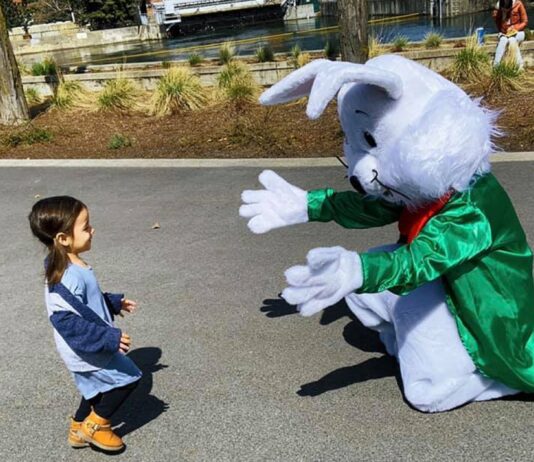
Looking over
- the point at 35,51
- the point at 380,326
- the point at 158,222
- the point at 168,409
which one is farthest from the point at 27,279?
the point at 35,51

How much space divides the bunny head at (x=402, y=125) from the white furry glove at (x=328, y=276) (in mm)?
393

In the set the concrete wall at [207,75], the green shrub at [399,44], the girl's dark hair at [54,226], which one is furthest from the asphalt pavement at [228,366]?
the green shrub at [399,44]

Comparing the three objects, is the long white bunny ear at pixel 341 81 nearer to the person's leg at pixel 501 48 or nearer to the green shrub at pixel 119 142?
the green shrub at pixel 119 142

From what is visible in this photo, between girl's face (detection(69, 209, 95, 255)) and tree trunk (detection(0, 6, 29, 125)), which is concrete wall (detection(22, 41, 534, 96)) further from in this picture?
girl's face (detection(69, 209, 95, 255))

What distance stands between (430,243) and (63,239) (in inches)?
58.7

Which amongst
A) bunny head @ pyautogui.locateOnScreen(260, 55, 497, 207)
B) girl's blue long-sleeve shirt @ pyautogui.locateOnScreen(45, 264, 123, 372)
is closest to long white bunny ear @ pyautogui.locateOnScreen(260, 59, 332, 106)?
bunny head @ pyautogui.locateOnScreen(260, 55, 497, 207)

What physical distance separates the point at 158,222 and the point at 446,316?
3.50m

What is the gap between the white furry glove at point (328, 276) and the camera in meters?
2.24

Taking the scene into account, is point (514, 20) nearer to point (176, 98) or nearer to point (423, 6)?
point (176, 98)

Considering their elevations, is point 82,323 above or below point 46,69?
below

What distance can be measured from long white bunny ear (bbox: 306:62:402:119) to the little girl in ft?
3.54

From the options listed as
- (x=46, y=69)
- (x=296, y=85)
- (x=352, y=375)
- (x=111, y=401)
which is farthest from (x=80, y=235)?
(x=46, y=69)

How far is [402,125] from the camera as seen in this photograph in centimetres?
235

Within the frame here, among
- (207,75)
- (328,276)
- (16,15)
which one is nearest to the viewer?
(328,276)
